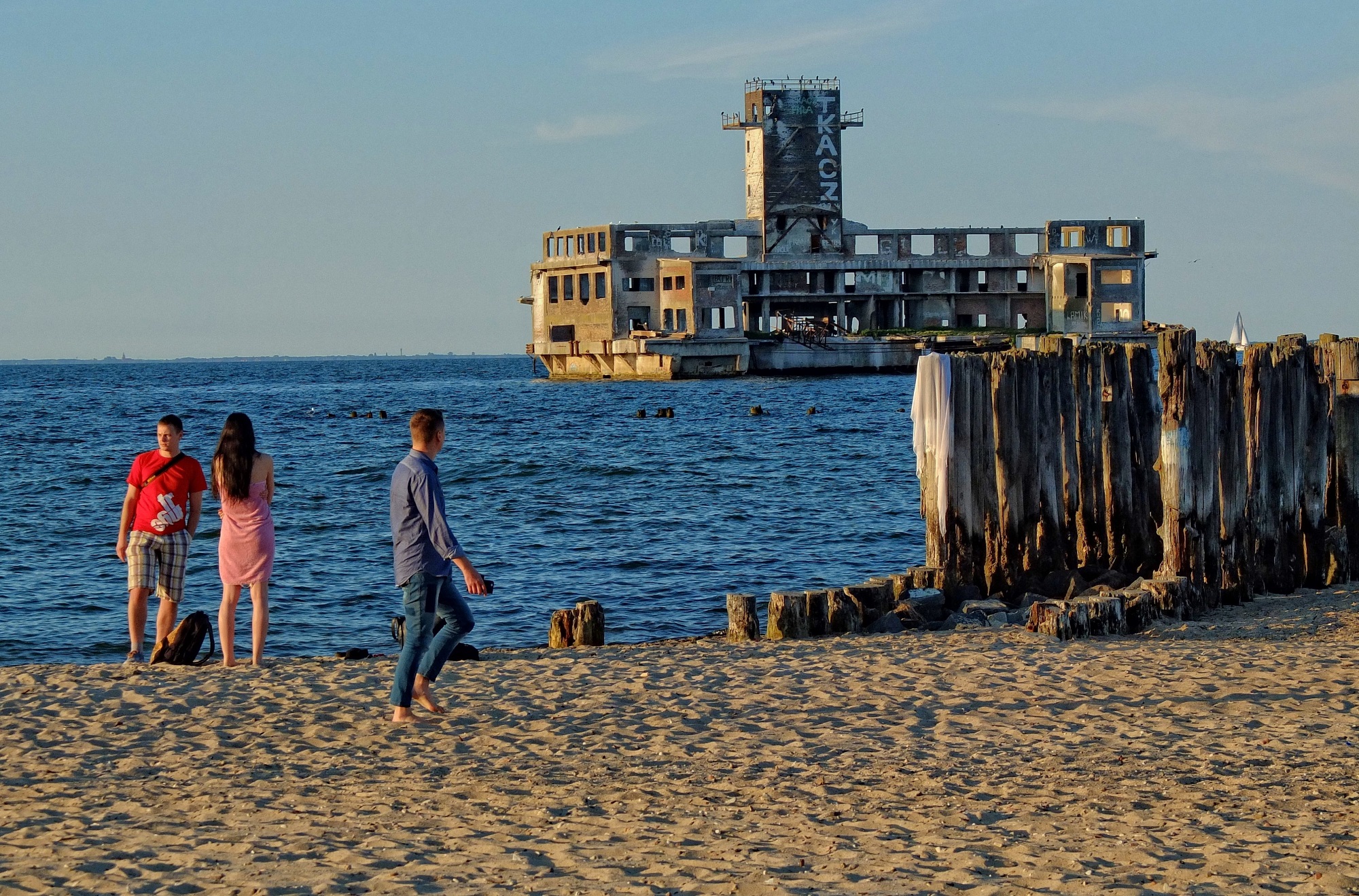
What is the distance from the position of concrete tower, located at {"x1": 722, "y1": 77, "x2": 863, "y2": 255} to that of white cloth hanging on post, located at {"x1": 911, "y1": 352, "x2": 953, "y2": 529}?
69.8 meters

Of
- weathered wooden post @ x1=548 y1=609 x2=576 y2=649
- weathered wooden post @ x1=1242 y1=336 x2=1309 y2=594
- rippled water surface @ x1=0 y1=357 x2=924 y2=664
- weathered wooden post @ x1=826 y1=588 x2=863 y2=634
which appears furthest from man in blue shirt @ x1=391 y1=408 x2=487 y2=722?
weathered wooden post @ x1=1242 y1=336 x2=1309 y2=594

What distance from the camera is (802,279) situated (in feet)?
281

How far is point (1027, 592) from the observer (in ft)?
50.9

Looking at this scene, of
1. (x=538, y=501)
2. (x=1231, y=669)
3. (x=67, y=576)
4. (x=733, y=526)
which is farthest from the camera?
(x=538, y=501)

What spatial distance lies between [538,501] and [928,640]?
19716 mm

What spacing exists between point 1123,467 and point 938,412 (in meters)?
2.18

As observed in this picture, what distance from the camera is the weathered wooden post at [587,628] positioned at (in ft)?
46.1

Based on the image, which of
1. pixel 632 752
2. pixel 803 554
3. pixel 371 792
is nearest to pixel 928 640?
pixel 632 752

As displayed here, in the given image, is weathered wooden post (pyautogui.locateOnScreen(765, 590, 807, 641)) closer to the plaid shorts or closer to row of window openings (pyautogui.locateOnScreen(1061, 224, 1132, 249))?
the plaid shorts

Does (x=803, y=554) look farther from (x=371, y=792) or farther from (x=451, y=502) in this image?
(x=371, y=792)

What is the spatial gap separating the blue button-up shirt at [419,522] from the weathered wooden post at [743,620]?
528cm

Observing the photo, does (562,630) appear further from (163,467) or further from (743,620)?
(163,467)

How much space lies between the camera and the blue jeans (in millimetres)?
9258

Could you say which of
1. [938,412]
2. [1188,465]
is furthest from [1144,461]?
[938,412]
